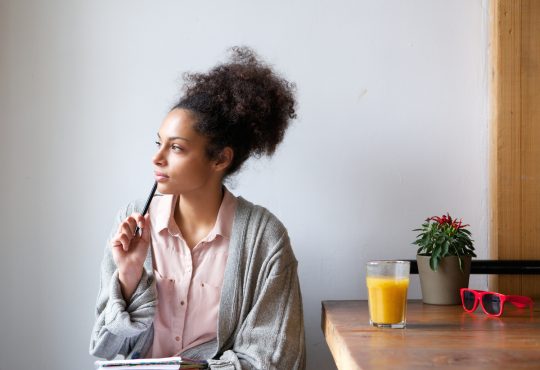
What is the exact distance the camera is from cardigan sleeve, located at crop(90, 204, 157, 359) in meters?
1.54

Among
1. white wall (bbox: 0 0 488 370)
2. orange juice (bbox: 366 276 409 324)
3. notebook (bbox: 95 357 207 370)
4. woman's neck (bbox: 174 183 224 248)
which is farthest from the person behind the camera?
white wall (bbox: 0 0 488 370)

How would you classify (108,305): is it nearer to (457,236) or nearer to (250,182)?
(250,182)

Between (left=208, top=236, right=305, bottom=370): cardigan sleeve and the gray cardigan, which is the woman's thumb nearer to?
the gray cardigan

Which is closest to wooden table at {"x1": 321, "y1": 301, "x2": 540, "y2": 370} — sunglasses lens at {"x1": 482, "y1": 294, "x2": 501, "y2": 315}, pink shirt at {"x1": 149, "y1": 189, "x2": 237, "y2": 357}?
sunglasses lens at {"x1": 482, "y1": 294, "x2": 501, "y2": 315}

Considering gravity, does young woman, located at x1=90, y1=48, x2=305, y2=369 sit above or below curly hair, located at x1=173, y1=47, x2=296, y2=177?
below

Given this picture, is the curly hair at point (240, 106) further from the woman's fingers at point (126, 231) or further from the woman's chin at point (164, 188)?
the woman's fingers at point (126, 231)

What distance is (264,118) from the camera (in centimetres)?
167

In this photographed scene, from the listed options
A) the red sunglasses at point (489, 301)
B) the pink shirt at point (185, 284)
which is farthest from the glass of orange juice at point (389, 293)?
the pink shirt at point (185, 284)

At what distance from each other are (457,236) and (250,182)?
583mm

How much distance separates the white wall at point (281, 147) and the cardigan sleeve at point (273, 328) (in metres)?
0.29

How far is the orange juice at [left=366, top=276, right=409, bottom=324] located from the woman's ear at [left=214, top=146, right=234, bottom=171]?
0.50 metres

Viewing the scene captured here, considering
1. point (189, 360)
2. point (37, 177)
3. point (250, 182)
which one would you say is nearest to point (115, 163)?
point (37, 177)

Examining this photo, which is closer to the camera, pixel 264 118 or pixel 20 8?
pixel 264 118

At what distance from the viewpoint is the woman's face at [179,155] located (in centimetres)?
161
